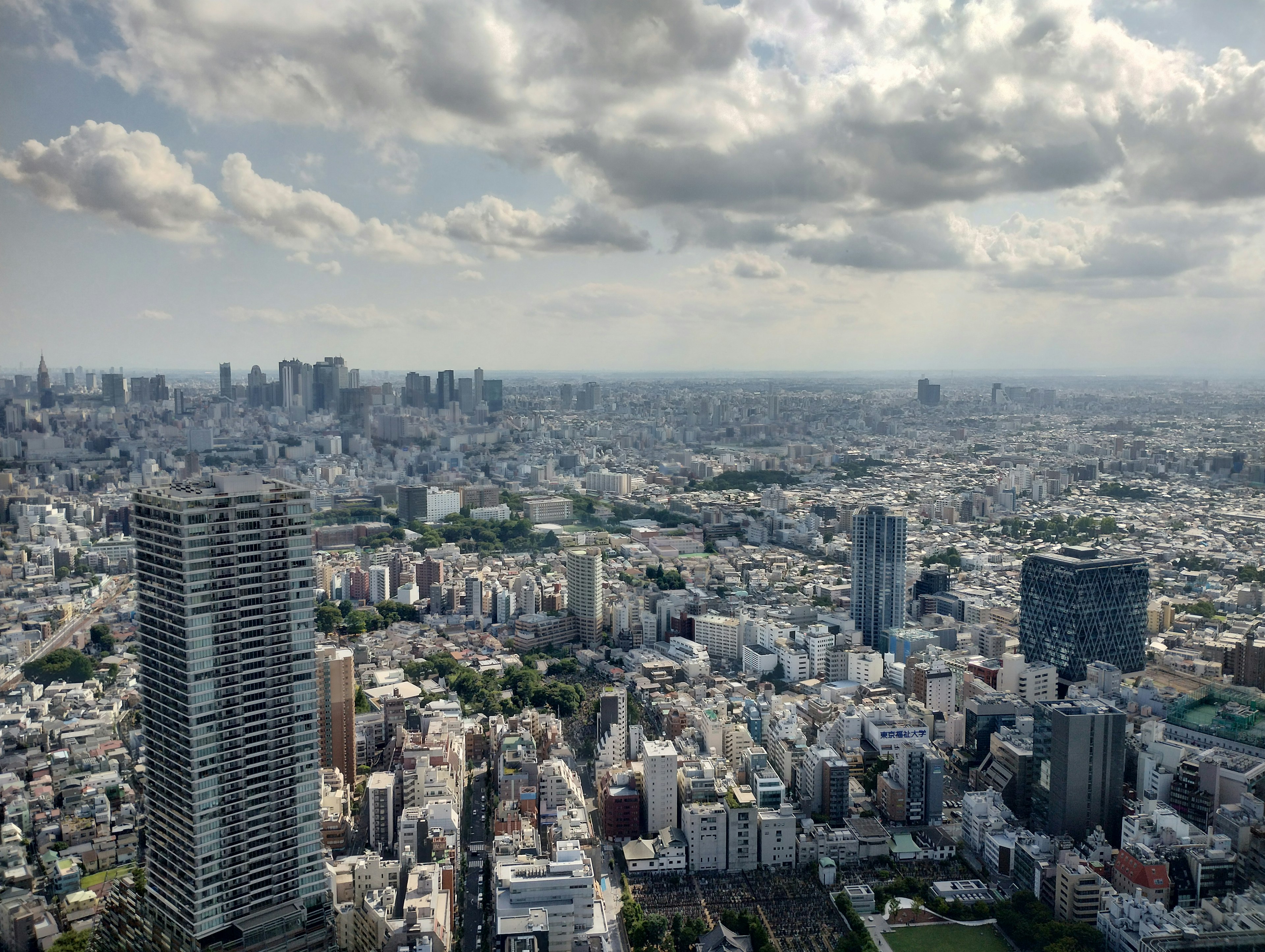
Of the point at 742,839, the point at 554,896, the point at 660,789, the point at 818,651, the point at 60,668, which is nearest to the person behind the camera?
the point at 554,896

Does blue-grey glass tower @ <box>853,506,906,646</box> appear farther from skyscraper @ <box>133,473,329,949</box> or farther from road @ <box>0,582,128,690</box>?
road @ <box>0,582,128,690</box>

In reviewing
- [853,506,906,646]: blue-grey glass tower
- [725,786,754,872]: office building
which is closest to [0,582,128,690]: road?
[725,786,754,872]: office building

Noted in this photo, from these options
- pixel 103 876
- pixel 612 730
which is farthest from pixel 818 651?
pixel 103 876

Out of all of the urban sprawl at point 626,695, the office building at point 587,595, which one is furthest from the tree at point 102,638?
the office building at point 587,595

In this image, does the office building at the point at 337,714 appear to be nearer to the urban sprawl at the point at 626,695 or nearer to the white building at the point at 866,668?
the urban sprawl at the point at 626,695

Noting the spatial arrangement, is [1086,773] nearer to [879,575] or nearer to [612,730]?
[612,730]

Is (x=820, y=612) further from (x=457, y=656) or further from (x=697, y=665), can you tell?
(x=457, y=656)

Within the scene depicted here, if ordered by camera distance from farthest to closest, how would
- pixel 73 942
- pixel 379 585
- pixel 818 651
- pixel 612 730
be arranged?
pixel 379 585 → pixel 818 651 → pixel 612 730 → pixel 73 942
